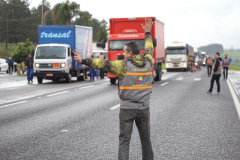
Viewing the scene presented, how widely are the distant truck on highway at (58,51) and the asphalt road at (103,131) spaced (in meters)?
9.30

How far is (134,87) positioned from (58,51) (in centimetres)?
1803

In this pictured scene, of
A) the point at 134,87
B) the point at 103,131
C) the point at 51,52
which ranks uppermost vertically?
the point at 51,52

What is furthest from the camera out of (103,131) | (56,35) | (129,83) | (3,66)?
(3,66)

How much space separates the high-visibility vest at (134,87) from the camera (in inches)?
176

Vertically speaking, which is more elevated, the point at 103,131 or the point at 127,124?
the point at 127,124

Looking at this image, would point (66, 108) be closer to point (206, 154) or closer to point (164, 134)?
point (164, 134)

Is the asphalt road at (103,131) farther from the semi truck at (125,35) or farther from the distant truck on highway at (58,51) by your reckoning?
the distant truck on highway at (58,51)

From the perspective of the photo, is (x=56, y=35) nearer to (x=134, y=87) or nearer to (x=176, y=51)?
(x=134, y=87)

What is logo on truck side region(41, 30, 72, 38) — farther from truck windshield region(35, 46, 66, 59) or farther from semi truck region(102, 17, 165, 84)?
semi truck region(102, 17, 165, 84)

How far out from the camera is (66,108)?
1131 centimetres

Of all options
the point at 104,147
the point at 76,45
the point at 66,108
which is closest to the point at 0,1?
the point at 76,45

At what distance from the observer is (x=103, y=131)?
7676mm

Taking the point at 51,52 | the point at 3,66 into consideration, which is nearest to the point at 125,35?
the point at 51,52

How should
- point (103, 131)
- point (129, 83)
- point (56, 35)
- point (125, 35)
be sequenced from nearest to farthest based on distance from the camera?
point (129, 83) < point (103, 131) < point (125, 35) < point (56, 35)
